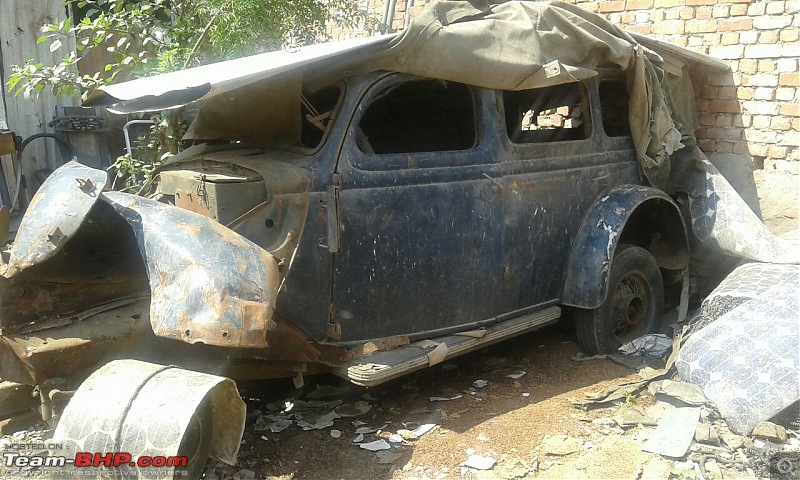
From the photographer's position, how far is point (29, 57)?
7660 mm

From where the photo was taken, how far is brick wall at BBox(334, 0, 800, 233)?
4836 millimetres

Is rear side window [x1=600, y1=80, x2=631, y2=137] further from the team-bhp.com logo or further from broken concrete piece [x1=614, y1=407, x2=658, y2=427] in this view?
the team-bhp.com logo

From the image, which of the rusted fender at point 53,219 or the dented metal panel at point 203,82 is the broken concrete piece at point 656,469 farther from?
the rusted fender at point 53,219

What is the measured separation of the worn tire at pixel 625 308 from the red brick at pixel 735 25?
174 cm

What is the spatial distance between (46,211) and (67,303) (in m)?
0.49

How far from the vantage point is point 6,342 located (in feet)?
9.96

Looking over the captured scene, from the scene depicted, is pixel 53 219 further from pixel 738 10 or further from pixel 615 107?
pixel 738 10

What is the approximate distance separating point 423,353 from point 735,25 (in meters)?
3.38

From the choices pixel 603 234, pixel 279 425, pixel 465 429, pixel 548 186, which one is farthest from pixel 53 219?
pixel 603 234

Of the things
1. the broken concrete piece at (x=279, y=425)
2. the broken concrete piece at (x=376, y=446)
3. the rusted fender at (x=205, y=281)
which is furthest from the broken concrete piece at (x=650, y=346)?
the rusted fender at (x=205, y=281)

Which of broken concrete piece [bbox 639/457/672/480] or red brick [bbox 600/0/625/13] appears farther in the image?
red brick [bbox 600/0/625/13]

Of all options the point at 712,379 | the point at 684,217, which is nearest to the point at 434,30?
the point at 712,379

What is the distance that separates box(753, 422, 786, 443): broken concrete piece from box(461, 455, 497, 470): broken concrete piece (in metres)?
1.25

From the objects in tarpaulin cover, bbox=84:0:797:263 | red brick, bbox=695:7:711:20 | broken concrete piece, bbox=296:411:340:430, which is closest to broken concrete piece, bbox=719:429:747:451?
tarpaulin cover, bbox=84:0:797:263
